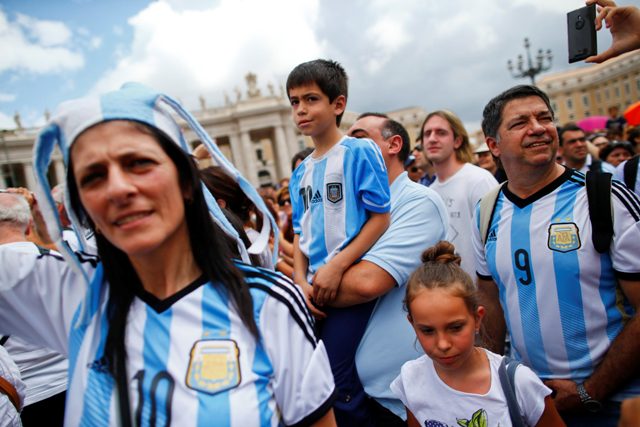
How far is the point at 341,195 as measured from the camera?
85.7 inches

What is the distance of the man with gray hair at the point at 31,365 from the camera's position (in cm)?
244

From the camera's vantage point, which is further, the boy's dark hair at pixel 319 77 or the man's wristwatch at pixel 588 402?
the boy's dark hair at pixel 319 77

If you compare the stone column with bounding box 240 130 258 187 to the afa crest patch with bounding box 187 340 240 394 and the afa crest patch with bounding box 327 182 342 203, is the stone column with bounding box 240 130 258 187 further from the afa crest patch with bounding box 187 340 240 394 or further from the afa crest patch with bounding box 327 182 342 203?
the afa crest patch with bounding box 187 340 240 394

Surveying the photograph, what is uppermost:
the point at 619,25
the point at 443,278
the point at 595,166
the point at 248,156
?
the point at 619,25

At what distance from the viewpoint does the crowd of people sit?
44.5 inches

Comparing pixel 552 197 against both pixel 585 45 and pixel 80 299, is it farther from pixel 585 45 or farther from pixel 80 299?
pixel 80 299

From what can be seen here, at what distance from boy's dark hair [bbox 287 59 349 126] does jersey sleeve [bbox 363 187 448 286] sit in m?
0.76

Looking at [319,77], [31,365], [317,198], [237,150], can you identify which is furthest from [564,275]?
[237,150]

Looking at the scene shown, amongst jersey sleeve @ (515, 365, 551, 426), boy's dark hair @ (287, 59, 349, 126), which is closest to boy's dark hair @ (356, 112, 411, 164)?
boy's dark hair @ (287, 59, 349, 126)

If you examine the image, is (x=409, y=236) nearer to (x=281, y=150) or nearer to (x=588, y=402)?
(x=588, y=402)

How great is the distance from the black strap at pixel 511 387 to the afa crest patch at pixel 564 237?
0.59 metres

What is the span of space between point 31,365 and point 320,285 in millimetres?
1961

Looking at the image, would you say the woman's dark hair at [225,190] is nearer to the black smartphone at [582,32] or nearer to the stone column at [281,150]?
the black smartphone at [582,32]

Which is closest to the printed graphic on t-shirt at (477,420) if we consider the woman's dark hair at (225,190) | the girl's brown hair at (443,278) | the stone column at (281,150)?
the girl's brown hair at (443,278)
